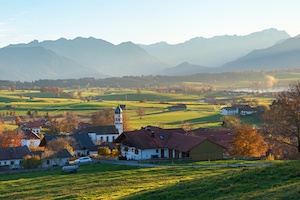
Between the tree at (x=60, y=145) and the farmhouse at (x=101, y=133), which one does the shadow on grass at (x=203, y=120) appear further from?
the tree at (x=60, y=145)

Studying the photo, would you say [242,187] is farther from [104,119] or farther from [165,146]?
[104,119]

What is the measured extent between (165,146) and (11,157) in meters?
22.2

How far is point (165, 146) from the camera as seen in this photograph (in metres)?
58.2

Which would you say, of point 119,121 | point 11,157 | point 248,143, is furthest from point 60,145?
point 248,143

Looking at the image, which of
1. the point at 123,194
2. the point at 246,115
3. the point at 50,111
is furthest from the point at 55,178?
the point at 50,111

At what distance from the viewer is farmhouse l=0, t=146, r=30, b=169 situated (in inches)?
2363

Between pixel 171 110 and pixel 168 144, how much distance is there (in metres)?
89.3

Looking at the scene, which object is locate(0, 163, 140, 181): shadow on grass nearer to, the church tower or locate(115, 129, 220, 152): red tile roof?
locate(115, 129, 220, 152): red tile roof

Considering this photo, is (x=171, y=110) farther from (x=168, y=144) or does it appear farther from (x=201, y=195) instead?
(x=201, y=195)

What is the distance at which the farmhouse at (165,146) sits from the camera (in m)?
54.2

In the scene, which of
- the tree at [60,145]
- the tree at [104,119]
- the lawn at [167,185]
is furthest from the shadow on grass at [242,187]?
the tree at [104,119]

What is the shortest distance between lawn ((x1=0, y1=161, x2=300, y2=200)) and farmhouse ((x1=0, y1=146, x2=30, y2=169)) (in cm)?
1793

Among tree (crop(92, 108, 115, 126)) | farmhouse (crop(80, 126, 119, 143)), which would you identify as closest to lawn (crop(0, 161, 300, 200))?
farmhouse (crop(80, 126, 119, 143))

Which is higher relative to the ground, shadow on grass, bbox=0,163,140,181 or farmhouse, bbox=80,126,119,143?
farmhouse, bbox=80,126,119,143
